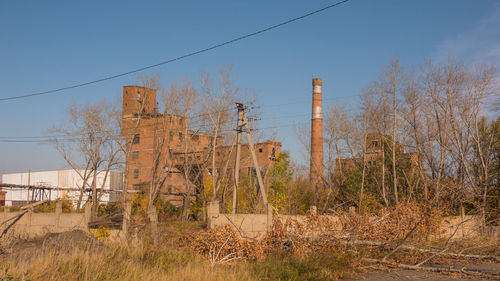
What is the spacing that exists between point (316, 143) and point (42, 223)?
71.4 feet

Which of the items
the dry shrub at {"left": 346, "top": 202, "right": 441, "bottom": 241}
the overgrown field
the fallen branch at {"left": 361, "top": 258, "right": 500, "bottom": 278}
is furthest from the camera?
the dry shrub at {"left": 346, "top": 202, "right": 441, "bottom": 241}

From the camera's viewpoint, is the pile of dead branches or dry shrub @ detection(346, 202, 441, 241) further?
dry shrub @ detection(346, 202, 441, 241)

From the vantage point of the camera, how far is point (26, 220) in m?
19.6

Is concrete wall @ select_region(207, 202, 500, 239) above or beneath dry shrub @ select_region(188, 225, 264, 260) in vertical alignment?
above

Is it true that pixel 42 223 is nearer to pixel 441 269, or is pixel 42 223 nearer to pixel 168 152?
pixel 441 269

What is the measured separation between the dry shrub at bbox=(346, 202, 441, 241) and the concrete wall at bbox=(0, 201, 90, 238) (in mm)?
10547

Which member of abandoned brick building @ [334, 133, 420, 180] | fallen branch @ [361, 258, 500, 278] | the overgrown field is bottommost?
fallen branch @ [361, 258, 500, 278]

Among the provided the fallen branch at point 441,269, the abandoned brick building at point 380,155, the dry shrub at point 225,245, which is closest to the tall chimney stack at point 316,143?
the abandoned brick building at point 380,155

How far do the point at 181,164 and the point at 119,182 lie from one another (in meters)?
17.0

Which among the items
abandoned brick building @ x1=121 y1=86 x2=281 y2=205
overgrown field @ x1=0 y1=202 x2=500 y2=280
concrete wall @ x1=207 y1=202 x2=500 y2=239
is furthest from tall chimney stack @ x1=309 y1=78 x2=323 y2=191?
concrete wall @ x1=207 y1=202 x2=500 y2=239

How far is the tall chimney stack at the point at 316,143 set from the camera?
3402 centimetres

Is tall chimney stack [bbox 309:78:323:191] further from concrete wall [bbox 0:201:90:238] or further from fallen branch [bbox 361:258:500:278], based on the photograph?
fallen branch [bbox 361:258:500:278]

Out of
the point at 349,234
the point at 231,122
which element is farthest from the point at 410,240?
the point at 231,122

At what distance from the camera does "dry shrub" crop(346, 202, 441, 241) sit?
14688 millimetres
